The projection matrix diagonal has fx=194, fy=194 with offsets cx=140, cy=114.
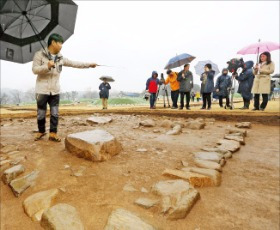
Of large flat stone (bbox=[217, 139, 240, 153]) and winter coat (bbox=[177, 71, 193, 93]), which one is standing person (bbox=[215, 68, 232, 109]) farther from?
large flat stone (bbox=[217, 139, 240, 153])

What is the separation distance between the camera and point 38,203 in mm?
1702

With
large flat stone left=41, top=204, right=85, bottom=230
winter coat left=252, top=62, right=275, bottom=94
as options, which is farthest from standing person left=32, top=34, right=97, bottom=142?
winter coat left=252, top=62, right=275, bottom=94

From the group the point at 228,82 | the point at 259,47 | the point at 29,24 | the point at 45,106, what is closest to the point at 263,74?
the point at 259,47

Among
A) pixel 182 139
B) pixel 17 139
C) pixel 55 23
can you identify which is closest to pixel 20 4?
pixel 55 23

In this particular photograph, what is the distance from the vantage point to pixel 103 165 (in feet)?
7.82

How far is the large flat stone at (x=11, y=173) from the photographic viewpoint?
→ 6.98 ft

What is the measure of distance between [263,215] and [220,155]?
1198 mm

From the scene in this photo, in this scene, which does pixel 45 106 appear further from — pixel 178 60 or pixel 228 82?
pixel 228 82

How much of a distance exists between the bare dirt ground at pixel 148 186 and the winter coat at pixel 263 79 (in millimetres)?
3496

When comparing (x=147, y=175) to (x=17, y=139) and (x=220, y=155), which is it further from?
(x=17, y=139)

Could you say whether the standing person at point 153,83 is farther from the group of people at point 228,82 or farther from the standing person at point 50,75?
the standing person at point 50,75

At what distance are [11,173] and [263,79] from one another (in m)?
6.96

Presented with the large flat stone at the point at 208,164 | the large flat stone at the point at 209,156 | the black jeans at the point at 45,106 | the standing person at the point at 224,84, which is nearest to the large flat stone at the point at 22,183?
the black jeans at the point at 45,106

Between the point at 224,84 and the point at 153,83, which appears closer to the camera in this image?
the point at 224,84
